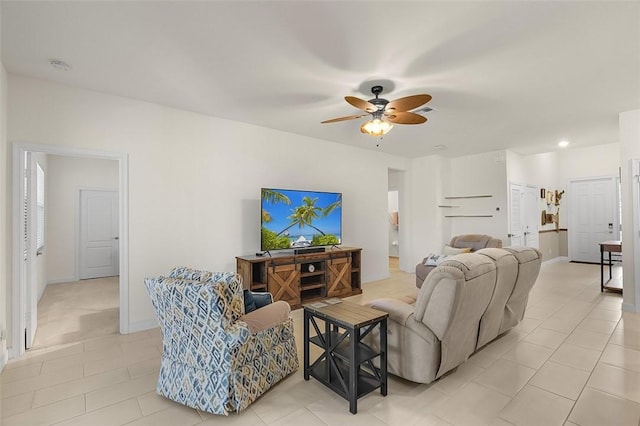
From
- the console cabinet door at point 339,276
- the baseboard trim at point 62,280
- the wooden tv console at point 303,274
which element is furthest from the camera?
the baseboard trim at point 62,280

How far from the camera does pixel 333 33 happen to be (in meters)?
2.31

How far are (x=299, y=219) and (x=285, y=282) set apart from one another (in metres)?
0.98

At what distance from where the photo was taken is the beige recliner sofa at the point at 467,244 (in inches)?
198

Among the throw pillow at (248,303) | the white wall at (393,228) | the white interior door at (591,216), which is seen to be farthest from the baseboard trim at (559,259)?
the throw pillow at (248,303)

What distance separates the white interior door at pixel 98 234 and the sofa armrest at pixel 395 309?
6.55 metres

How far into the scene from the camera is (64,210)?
633 centimetres

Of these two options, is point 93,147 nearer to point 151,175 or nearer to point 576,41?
point 151,175

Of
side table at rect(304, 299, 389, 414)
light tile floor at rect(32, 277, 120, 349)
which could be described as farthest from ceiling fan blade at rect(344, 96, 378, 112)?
light tile floor at rect(32, 277, 120, 349)

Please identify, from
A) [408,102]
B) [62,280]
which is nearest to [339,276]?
[408,102]

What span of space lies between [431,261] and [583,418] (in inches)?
122

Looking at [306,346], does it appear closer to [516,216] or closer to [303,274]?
[303,274]

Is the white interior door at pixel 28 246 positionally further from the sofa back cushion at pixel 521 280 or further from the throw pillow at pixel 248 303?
the sofa back cushion at pixel 521 280

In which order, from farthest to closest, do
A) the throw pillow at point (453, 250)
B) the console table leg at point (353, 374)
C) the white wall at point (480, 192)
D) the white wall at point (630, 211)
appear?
1. the white wall at point (480, 192)
2. the throw pillow at point (453, 250)
3. the white wall at point (630, 211)
4. the console table leg at point (353, 374)

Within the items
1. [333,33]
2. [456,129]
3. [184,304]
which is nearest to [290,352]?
[184,304]
